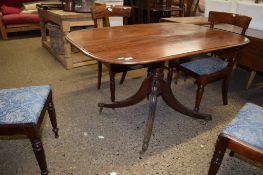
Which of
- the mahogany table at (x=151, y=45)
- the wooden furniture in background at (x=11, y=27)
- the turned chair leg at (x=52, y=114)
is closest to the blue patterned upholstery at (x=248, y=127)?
the mahogany table at (x=151, y=45)

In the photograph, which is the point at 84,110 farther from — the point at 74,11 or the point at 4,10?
the point at 4,10

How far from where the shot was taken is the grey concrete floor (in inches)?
57.2

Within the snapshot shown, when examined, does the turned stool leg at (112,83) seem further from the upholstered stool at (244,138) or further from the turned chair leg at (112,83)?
the upholstered stool at (244,138)

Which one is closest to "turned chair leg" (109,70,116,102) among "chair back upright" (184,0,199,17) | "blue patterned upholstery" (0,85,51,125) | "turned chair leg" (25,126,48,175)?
"blue patterned upholstery" (0,85,51,125)

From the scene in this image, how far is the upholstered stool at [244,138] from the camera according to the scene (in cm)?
101

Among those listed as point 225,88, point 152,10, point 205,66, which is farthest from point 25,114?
point 152,10

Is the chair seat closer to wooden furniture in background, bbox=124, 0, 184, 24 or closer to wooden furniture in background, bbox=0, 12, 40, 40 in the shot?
wooden furniture in background, bbox=124, 0, 184, 24

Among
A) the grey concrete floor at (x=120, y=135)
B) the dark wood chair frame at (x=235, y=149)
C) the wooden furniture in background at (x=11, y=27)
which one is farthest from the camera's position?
the wooden furniture in background at (x=11, y=27)

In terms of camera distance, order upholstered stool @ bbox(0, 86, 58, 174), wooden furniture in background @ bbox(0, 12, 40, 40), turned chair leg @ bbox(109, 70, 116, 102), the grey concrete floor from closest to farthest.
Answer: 1. upholstered stool @ bbox(0, 86, 58, 174)
2. the grey concrete floor
3. turned chair leg @ bbox(109, 70, 116, 102)
4. wooden furniture in background @ bbox(0, 12, 40, 40)

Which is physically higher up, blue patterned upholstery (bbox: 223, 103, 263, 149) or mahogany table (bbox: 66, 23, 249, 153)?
mahogany table (bbox: 66, 23, 249, 153)

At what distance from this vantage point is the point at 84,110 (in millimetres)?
2053

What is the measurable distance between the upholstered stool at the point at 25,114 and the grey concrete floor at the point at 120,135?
0.97 feet

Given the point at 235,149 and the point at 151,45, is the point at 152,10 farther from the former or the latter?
the point at 235,149

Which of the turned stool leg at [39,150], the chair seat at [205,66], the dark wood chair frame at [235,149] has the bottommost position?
the turned stool leg at [39,150]
